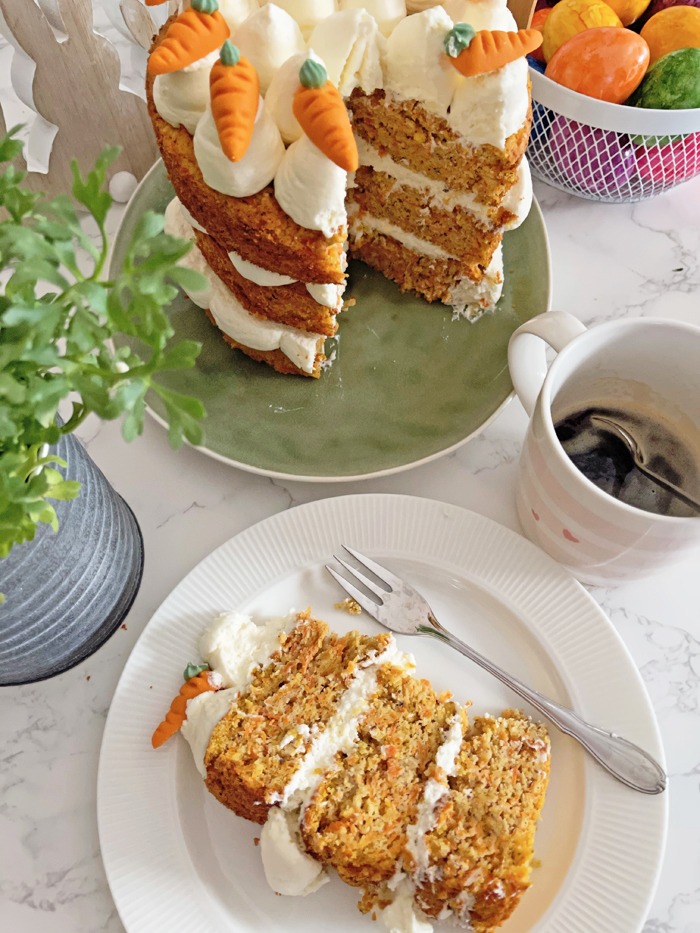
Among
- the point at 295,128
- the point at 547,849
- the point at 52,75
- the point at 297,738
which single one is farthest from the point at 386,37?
the point at 547,849

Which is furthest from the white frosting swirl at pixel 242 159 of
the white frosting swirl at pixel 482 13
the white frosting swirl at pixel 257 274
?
the white frosting swirl at pixel 482 13

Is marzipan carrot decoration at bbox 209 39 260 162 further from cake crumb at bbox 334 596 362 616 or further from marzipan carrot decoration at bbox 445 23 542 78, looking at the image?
cake crumb at bbox 334 596 362 616

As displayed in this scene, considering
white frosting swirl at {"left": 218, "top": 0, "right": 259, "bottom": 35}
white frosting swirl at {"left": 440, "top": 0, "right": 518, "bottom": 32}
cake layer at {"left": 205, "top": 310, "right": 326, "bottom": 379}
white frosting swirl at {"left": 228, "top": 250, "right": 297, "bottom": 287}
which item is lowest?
cake layer at {"left": 205, "top": 310, "right": 326, "bottom": 379}

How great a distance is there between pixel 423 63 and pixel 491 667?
908 millimetres

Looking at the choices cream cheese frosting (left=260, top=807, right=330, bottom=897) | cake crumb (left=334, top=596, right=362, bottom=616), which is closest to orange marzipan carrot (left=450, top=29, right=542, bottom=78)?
cake crumb (left=334, top=596, right=362, bottom=616)

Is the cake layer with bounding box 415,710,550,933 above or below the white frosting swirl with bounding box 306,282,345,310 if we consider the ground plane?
below

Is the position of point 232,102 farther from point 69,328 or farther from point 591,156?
point 591,156

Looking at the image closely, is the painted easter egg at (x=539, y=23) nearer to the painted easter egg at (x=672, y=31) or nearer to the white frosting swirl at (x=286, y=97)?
the painted easter egg at (x=672, y=31)

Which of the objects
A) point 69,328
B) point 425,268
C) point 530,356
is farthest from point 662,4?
point 69,328

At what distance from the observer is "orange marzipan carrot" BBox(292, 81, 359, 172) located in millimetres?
1077

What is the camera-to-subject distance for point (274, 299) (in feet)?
4.49

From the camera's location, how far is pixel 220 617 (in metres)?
1.17

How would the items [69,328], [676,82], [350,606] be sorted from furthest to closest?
1. [676,82]
2. [350,606]
3. [69,328]

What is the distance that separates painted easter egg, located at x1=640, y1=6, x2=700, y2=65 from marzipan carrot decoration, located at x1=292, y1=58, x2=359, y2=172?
68 cm
